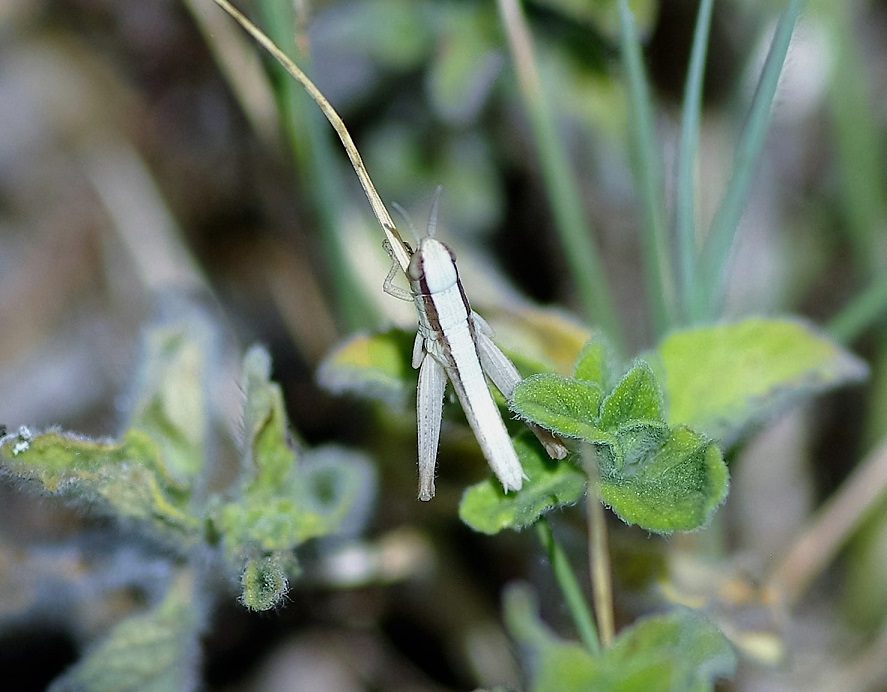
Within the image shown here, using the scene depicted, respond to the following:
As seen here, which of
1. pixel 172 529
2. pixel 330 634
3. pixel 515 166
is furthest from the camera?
pixel 515 166

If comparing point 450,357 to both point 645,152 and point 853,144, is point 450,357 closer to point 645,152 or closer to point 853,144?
point 645,152

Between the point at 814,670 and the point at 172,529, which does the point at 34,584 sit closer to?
the point at 172,529

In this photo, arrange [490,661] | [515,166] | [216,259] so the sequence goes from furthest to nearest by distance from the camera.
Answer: [216,259], [515,166], [490,661]

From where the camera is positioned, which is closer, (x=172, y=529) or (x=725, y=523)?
(x=172, y=529)

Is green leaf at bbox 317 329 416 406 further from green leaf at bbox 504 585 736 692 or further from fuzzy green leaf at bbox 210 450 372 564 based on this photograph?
green leaf at bbox 504 585 736 692

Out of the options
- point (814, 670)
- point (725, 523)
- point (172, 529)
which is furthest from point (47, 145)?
point (814, 670)

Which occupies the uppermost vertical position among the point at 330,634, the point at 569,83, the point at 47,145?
the point at 569,83

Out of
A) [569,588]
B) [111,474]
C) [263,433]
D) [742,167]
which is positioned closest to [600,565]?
[569,588]

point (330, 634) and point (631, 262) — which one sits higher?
point (631, 262)
